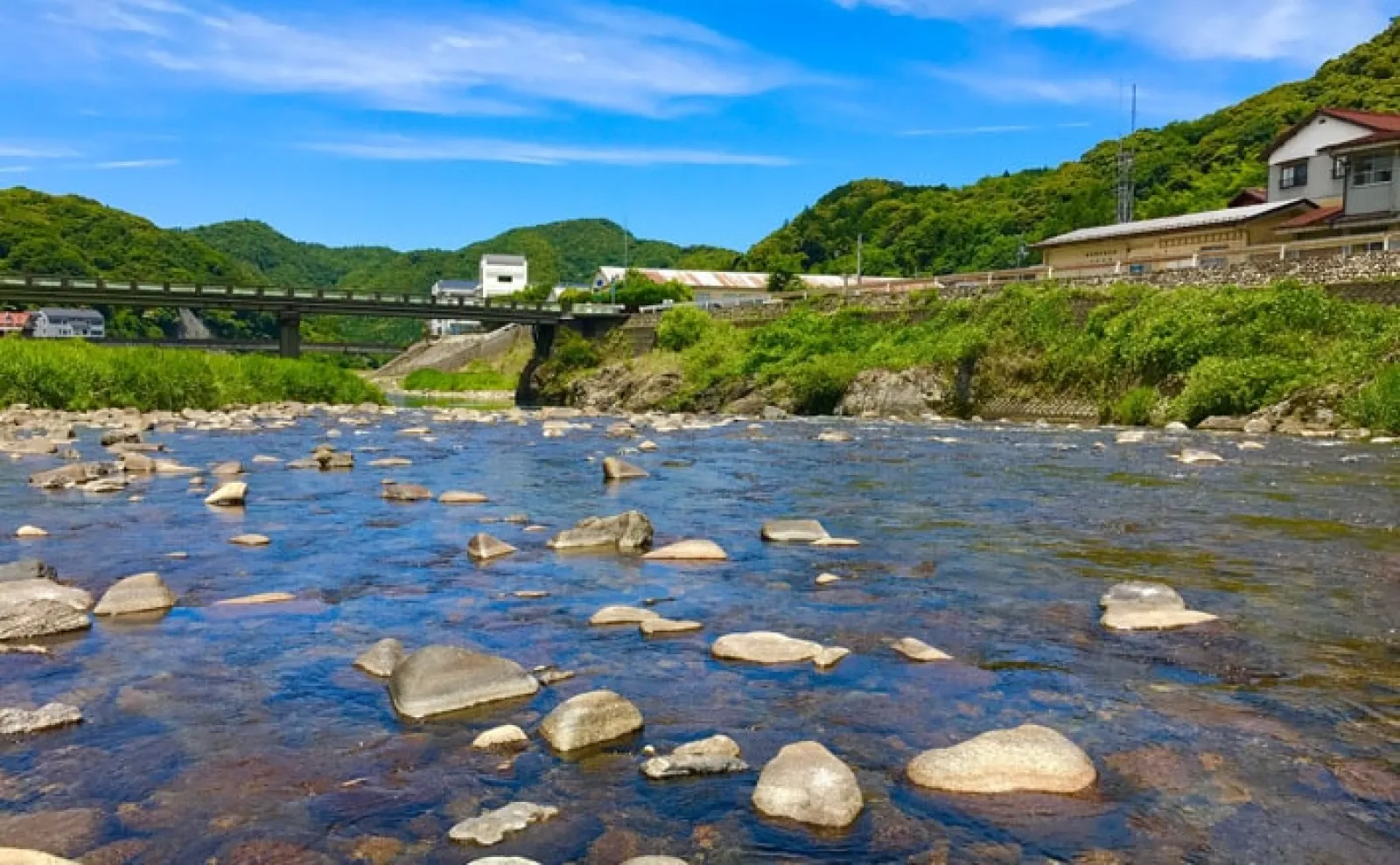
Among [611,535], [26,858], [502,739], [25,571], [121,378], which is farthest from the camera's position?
[121,378]

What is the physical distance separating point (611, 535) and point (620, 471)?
5.82 m

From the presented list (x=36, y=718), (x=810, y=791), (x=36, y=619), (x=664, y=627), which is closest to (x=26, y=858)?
(x=36, y=718)

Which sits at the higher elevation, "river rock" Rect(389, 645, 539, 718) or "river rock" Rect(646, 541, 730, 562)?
"river rock" Rect(389, 645, 539, 718)

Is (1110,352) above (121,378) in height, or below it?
above

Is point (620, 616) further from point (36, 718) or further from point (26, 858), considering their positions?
point (26, 858)

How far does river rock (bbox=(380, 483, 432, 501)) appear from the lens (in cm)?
1234

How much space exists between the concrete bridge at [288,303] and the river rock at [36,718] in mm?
57305

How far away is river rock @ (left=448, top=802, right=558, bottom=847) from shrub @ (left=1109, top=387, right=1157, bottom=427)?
92.4 ft

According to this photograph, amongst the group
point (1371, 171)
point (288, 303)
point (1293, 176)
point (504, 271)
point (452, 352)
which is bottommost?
point (452, 352)

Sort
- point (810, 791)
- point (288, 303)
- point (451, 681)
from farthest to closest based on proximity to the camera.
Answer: point (288, 303), point (451, 681), point (810, 791)

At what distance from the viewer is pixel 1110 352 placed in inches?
1230

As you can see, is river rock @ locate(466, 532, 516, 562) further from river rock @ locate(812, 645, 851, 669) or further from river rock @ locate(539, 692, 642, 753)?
river rock @ locate(539, 692, 642, 753)

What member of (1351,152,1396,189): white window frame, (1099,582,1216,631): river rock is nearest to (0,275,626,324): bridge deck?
(1351,152,1396,189): white window frame

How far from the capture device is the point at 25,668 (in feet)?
17.2
